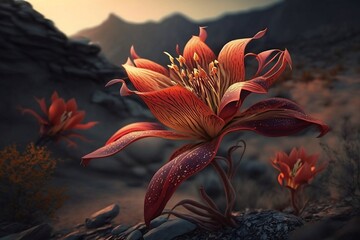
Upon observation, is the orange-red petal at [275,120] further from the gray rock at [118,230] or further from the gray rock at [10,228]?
the gray rock at [10,228]

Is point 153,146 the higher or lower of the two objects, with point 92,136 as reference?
lower

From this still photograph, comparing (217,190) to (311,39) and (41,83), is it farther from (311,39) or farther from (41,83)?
(311,39)

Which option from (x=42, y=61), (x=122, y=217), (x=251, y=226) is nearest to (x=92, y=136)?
(x=42, y=61)

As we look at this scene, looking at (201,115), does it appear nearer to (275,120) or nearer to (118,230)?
(275,120)

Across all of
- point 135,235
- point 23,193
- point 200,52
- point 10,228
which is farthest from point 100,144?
point 200,52

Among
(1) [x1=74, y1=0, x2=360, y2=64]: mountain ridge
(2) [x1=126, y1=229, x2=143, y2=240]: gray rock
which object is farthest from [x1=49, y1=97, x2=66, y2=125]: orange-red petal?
(1) [x1=74, y1=0, x2=360, y2=64]: mountain ridge

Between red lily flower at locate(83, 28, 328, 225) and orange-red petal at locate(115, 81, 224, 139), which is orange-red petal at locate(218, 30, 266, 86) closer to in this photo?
red lily flower at locate(83, 28, 328, 225)
